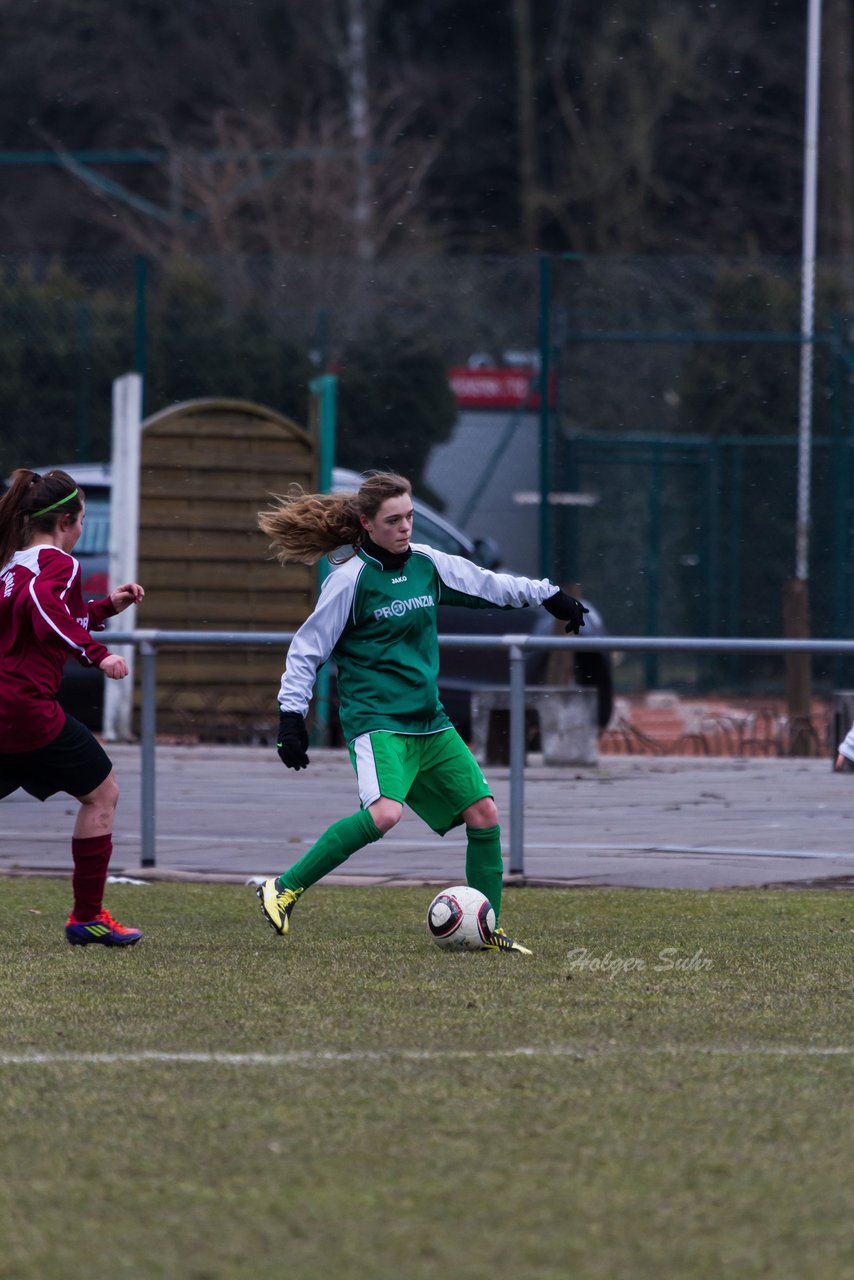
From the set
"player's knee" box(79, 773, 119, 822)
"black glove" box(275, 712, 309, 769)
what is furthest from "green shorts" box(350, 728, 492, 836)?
"player's knee" box(79, 773, 119, 822)

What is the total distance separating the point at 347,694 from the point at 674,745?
382 centimetres

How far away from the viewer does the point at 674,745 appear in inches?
415

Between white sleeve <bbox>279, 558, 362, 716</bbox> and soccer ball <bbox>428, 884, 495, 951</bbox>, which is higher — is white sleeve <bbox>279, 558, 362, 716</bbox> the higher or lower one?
the higher one

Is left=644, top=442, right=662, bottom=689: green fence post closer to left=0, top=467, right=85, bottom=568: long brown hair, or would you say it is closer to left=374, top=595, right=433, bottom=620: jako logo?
left=374, top=595, right=433, bottom=620: jako logo

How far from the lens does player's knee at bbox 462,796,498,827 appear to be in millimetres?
7090

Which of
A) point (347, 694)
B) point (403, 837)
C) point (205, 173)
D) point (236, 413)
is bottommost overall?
point (403, 837)

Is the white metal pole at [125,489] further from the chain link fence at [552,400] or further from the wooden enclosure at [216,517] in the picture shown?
the chain link fence at [552,400]

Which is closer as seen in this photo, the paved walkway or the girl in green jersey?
the girl in green jersey

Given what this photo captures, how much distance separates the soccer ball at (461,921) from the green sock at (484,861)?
10.5 inches

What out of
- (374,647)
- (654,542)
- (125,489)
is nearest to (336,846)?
(374,647)

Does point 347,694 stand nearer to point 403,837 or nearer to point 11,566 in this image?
point 11,566

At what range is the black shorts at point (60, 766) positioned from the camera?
22.6ft

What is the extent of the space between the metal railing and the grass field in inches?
59.7

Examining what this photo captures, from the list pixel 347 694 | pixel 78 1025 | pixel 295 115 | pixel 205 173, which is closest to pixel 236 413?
pixel 347 694
